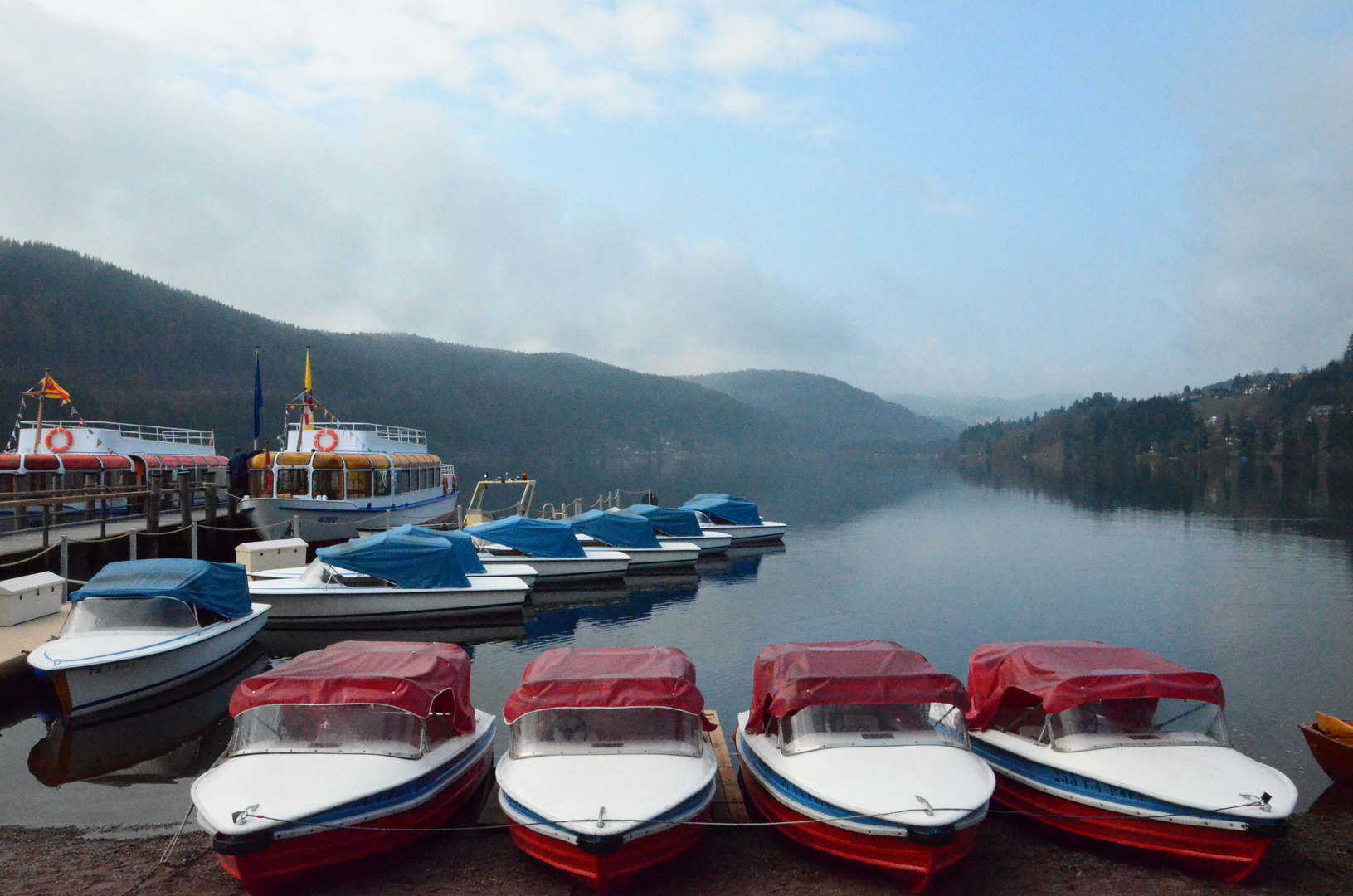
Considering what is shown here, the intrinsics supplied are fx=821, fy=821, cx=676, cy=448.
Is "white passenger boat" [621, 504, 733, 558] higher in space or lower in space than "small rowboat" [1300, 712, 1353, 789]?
higher

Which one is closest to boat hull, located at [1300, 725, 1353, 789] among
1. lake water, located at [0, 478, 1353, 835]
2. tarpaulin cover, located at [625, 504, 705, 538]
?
lake water, located at [0, 478, 1353, 835]

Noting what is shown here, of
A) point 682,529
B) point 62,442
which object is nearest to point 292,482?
point 62,442

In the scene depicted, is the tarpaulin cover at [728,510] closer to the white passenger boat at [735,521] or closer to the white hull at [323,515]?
the white passenger boat at [735,521]

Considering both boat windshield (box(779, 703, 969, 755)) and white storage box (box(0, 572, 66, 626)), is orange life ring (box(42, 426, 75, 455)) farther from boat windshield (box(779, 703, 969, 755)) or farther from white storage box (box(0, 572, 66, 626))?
boat windshield (box(779, 703, 969, 755))

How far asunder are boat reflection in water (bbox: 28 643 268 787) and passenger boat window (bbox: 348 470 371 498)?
80.6ft

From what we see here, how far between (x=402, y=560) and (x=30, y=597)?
31.6ft

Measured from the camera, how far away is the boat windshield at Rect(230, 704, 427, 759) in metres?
11.1

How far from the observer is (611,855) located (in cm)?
955

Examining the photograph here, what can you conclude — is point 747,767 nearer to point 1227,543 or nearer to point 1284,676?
point 1284,676

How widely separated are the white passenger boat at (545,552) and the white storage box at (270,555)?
719cm

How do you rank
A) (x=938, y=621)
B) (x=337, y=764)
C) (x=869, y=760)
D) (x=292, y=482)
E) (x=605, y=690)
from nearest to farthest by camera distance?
(x=337, y=764) → (x=869, y=760) → (x=605, y=690) → (x=938, y=621) → (x=292, y=482)

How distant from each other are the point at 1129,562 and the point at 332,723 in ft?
148

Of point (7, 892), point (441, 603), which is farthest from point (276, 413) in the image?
point (7, 892)

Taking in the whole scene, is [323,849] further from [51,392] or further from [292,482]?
[51,392]
